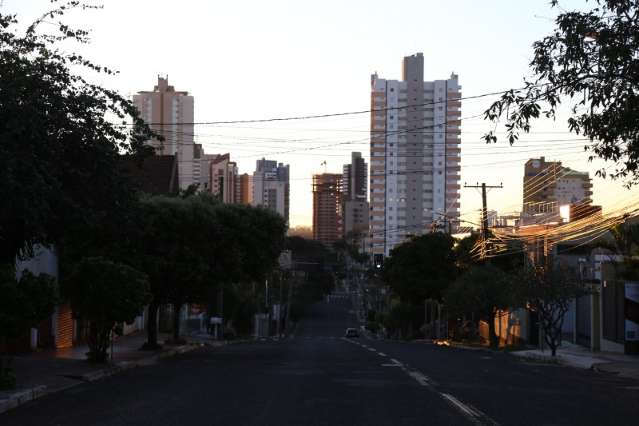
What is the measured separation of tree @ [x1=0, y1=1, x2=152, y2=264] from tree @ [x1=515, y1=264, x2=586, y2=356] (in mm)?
22228

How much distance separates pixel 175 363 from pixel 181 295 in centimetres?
864

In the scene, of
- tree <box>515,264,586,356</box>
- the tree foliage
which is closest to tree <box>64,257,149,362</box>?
the tree foliage

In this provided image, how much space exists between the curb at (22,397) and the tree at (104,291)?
6.53m

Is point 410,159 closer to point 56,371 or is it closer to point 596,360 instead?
point 596,360

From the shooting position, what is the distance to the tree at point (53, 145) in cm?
1773

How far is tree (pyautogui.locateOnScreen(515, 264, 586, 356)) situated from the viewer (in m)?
39.4

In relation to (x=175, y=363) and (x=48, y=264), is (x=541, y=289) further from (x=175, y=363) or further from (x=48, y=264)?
(x=48, y=264)

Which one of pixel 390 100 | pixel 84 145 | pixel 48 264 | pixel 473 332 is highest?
pixel 390 100

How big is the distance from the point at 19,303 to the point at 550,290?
26.1 metres

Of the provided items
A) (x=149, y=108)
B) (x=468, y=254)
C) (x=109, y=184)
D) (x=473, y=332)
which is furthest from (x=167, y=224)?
(x=149, y=108)

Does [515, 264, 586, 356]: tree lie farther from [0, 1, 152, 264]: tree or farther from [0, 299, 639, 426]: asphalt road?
[0, 1, 152, 264]: tree

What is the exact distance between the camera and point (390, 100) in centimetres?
16375

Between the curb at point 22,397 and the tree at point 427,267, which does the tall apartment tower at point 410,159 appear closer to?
the tree at point 427,267

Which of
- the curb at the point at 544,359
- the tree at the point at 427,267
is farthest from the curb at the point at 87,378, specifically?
the tree at the point at 427,267
